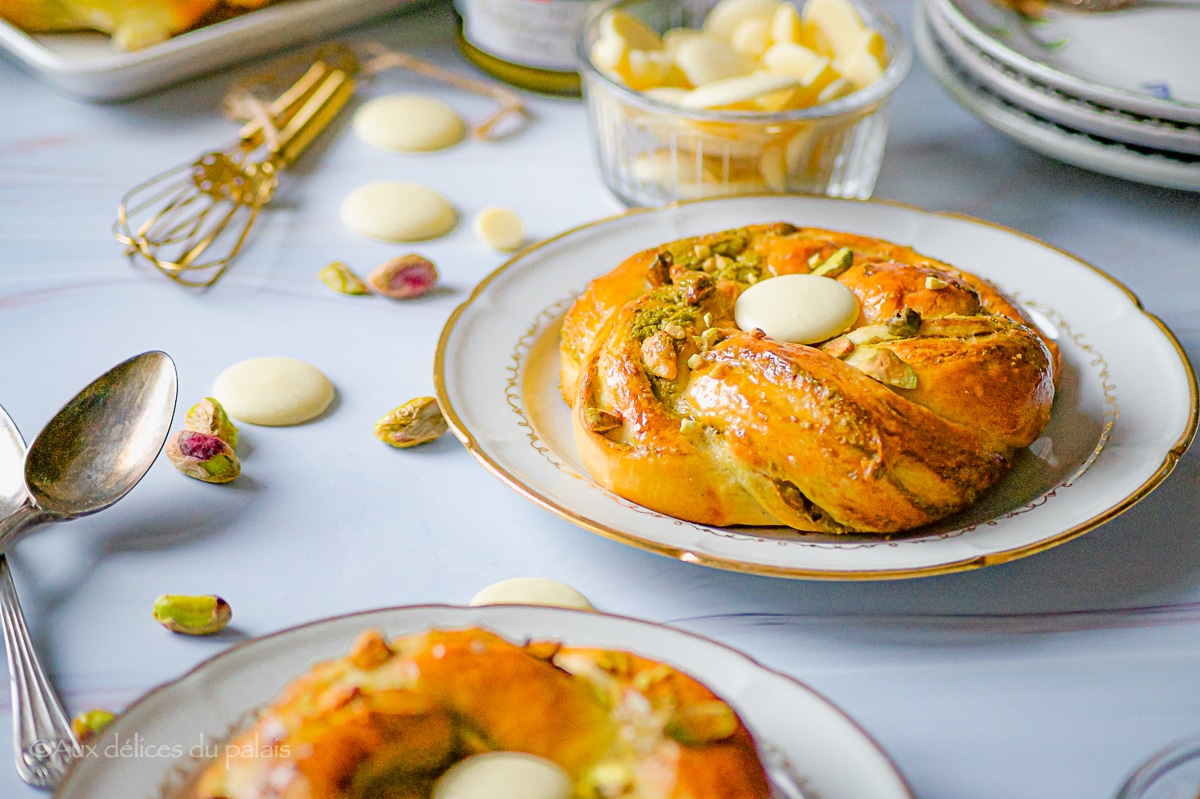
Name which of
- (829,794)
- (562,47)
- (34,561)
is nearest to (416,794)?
(829,794)

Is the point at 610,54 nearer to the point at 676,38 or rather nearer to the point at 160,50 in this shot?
the point at 676,38

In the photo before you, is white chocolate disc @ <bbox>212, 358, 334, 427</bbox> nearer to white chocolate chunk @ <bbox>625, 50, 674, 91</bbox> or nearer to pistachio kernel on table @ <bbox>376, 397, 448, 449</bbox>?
pistachio kernel on table @ <bbox>376, 397, 448, 449</bbox>

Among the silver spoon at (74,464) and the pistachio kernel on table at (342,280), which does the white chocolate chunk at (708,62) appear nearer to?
the pistachio kernel on table at (342,280)

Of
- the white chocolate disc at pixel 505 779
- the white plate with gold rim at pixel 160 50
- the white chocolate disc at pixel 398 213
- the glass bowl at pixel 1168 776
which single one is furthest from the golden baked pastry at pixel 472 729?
the white plate with gold rim at pixel 160 50

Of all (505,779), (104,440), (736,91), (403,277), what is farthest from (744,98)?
(505,779)

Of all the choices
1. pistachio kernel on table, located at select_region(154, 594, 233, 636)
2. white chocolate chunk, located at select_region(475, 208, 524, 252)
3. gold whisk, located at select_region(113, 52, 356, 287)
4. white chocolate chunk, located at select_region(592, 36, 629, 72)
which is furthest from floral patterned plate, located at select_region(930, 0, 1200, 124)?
pistachio kernel on table, located at select_region(154, 594, 233, 636)
